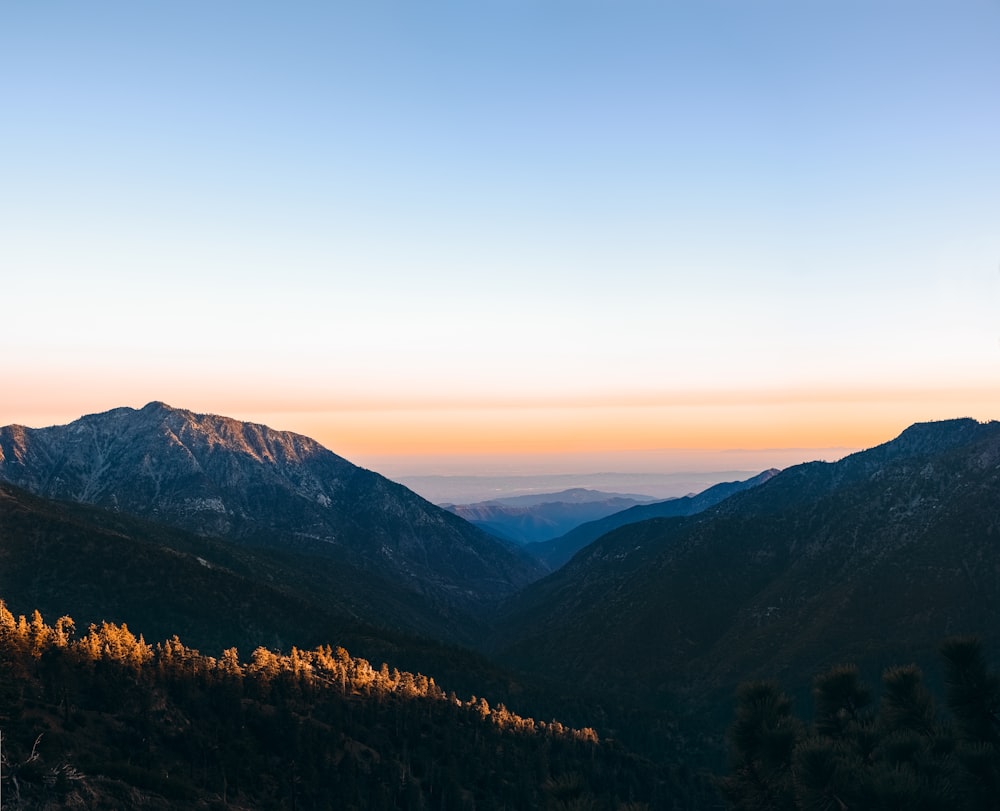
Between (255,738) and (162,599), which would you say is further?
(162,599)

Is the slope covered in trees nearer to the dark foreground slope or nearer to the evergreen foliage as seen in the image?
the evergreen foliage

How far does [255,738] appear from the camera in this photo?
296 ft

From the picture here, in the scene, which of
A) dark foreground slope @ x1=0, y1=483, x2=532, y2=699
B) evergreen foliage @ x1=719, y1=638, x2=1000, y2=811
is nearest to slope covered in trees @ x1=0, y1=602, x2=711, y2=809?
evergreen foliage @ x1=719, y1=638, x2=1000, y2=811

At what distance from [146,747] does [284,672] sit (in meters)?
29.7

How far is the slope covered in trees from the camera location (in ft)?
200

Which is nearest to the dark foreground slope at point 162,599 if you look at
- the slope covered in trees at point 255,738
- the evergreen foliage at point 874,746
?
the slope covered in trees at point 255,738

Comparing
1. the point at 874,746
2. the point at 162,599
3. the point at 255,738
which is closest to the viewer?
the point at 874,746

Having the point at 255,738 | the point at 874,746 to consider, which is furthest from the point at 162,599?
the point at 874,746

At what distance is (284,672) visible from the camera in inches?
4188

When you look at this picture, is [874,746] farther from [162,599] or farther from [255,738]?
[162,599]

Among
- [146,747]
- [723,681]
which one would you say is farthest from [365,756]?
[723,681]

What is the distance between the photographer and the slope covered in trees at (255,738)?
61062mm

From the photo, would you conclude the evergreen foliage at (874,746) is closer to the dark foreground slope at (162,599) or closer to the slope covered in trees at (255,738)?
the slope covered in trees at (255,738)

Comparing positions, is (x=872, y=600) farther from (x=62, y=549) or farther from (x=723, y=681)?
(x=62, y=549)
